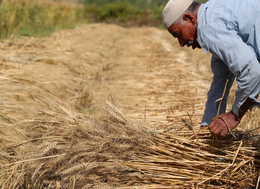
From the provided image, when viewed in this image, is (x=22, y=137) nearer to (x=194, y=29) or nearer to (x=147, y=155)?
(x=147, y=155)

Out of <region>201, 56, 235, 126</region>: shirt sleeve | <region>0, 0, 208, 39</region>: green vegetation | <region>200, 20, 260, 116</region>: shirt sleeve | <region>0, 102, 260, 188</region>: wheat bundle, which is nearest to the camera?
<region>200, 20, 260, 116</region>: shirt sleeve

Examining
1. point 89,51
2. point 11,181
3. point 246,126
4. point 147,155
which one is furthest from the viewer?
point 89,51

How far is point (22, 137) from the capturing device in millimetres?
2219

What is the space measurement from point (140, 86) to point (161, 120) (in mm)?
1683

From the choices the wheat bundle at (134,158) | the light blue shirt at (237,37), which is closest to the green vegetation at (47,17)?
the wheat bundle at (134,158)

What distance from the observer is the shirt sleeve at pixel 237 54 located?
4.11 ft

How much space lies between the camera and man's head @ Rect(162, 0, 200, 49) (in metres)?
1.47

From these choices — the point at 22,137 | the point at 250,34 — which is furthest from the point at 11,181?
the point at 250,34

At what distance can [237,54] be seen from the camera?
126cm

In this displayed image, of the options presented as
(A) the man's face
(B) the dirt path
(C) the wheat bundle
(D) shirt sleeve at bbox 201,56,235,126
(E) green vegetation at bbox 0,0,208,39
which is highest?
(A) the man's face

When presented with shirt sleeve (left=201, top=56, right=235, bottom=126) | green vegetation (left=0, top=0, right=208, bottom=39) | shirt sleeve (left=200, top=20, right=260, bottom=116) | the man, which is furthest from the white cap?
green vegetation (left=0, top=0, right=208, bottom=39)

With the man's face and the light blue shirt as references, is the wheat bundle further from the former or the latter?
the man's face

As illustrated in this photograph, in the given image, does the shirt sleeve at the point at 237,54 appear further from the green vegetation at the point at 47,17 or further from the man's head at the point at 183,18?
the green vegetation at the point at 47,17

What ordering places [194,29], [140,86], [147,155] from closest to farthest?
[194,29] → [147,155] → [140,86]
